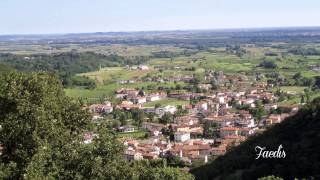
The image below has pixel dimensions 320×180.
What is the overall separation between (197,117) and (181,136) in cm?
1480

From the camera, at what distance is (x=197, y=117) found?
80938 millimetres

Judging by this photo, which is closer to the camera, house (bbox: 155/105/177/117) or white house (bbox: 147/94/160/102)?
house (bbox: 155/105/177/117)

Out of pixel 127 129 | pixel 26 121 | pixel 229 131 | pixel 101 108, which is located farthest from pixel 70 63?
pixel 26 121

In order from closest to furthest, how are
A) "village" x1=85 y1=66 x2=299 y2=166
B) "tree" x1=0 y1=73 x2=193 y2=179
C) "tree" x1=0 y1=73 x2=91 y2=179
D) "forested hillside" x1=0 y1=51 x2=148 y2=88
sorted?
"tree" x1=0 y1=73 x2=193 y2=179 < "tree" x1=0 y1=73 x2=91 y2=179 < "village" x1=85 y1=66 x2=299 y2=166 < "forested hillside" x1=0 y1=51 x2=148 y2=88

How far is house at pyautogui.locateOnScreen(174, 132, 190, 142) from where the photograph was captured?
66.2 metres

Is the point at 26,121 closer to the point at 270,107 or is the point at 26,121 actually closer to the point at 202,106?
the point at 270,107

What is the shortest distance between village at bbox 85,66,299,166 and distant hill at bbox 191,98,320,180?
9935mm

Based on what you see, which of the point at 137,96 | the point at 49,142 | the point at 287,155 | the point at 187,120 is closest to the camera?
the point at 49,142

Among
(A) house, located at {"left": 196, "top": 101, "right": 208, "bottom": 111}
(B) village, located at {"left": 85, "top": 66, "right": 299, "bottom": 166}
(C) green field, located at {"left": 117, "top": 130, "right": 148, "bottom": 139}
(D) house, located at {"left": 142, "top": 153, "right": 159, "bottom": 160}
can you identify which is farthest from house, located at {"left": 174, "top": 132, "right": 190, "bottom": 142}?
(A) house, located at {"left": 196, "top": 101, "right": 208, "bottom": 111}

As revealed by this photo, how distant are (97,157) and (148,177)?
169 centimetres

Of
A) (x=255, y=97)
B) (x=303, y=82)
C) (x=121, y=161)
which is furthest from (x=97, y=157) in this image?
(x=303, y=82)

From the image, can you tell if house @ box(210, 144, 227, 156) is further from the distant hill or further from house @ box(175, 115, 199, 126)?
house @ box(175, 115, 199, 126)

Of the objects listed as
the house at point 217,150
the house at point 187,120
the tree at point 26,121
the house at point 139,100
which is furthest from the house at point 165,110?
the tree at point 26,121

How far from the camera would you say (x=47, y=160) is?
16.8 metres
